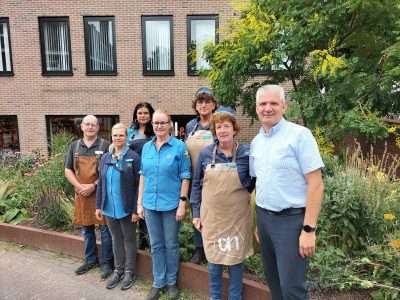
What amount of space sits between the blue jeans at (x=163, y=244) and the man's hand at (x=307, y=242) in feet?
4.34

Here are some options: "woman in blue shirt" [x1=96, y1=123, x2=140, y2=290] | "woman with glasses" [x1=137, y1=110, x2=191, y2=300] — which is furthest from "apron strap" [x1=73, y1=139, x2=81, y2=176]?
"woman with glasses" [x1=137, y1=110, x2=191, y2=300]

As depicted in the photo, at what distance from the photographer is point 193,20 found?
11.9m

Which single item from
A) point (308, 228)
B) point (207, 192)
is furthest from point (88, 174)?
point (308, 228)

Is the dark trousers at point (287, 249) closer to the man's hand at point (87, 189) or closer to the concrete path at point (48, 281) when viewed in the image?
the concrete path at point (48, 281)

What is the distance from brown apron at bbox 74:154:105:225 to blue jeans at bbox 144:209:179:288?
747 mm

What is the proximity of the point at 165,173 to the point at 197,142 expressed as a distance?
0.44 m

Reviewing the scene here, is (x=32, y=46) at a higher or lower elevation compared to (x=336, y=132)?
higher

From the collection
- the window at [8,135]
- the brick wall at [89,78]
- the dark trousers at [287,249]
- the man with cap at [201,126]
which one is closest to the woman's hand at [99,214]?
the man with cap at [201,126]

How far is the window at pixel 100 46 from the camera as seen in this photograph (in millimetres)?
12094

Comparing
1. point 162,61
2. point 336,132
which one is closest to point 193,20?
point 162,61

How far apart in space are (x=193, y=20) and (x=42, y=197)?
8788mm

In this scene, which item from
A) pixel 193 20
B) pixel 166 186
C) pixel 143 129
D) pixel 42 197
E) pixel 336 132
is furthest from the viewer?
pixel 193 20

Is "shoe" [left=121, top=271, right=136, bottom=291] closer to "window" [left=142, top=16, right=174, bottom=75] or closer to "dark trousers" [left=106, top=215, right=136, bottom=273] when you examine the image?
"dark trousers" [left=106, top=215, right=136, bottom=273]

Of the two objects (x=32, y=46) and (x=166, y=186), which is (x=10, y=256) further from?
(x=32, y=46)
